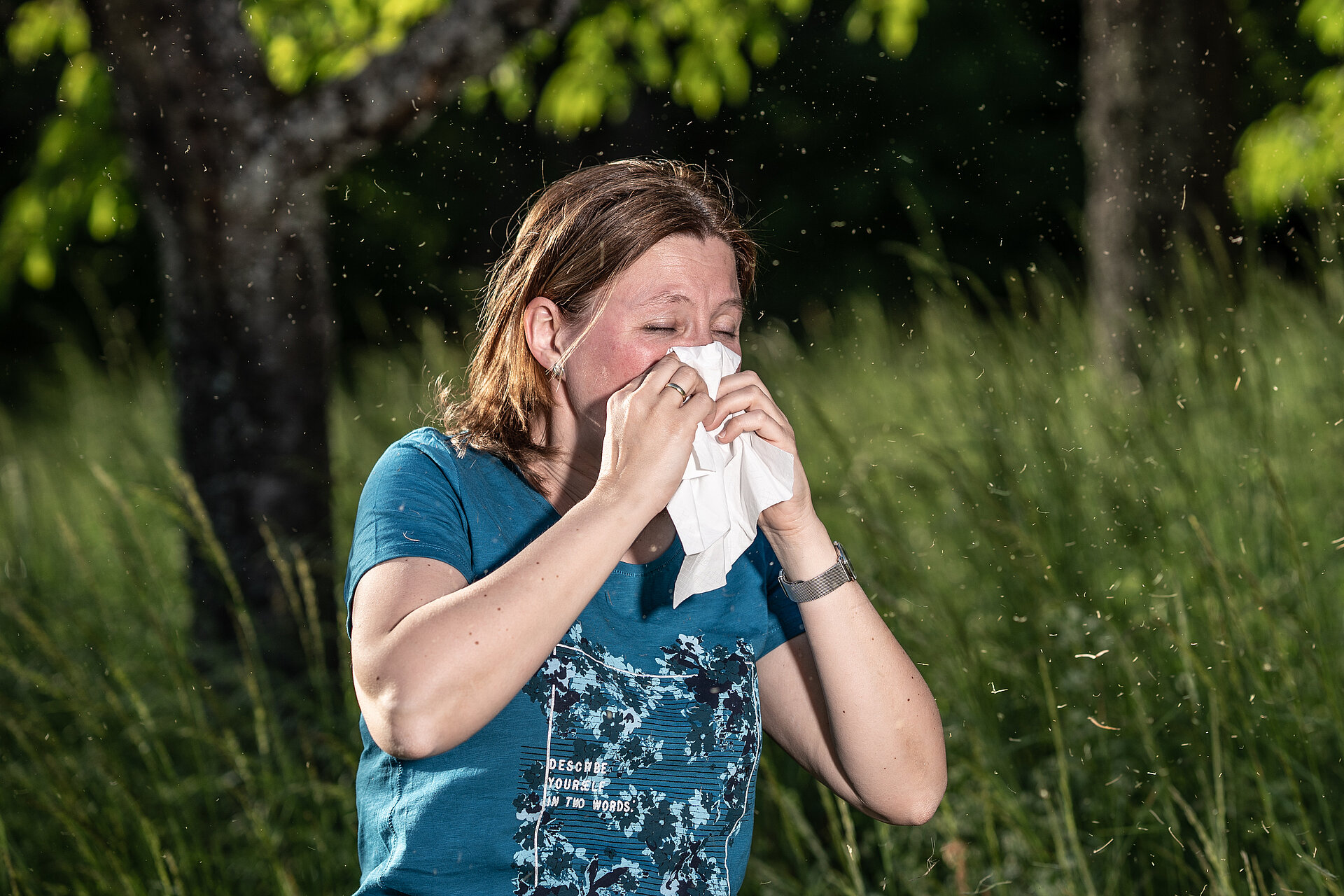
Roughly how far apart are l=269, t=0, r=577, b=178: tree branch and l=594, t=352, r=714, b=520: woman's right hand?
2.13m

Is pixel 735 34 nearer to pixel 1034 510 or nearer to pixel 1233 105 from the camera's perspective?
pixel 1034 510

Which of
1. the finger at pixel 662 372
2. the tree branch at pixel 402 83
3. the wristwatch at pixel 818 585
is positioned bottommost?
the wristwatch at pixel 818 585

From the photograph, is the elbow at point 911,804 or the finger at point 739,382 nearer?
the finger at point 739,382

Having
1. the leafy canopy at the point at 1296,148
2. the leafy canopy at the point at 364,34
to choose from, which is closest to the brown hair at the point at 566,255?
the leafy canopy at the point at 364,34

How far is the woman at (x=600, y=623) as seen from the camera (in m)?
1.46

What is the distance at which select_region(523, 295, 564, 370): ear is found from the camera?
1.92m

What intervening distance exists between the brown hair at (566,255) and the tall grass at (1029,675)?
2.52ft

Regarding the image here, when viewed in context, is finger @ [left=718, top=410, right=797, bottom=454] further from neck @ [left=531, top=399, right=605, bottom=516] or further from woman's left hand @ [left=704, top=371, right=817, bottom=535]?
neck @ [left=531, top=399, right=605, bottom=516]

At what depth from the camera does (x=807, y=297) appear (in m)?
17.5

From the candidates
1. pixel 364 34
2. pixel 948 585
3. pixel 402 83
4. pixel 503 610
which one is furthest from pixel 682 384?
pixel 364 34

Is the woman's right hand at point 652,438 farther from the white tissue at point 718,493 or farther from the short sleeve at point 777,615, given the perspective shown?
the short sleeve at point 777,615

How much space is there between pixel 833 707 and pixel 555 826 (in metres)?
0.49

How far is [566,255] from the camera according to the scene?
1908mm

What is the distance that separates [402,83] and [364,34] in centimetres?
72
